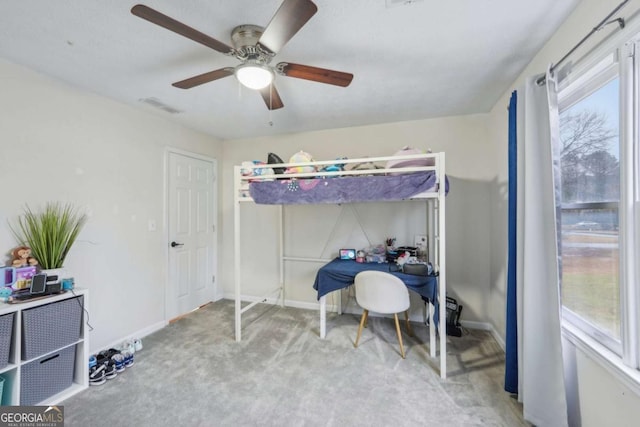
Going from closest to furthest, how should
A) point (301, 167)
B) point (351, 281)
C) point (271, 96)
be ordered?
point (271, 96)
point (301, 167)
point (351, 281)

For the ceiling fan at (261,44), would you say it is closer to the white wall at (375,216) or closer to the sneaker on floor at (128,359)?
the white wall at (375,216)

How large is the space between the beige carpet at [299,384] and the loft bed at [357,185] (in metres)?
0.22

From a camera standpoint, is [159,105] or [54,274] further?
[159,105]

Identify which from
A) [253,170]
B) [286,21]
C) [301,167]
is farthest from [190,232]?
[286,21]

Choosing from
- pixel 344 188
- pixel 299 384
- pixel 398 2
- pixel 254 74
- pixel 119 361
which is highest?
pixel 398 2

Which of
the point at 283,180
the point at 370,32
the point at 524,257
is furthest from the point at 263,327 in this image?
the point at 370,32

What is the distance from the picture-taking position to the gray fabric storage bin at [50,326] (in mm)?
1662

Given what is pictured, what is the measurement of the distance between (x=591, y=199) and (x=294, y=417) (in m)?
2.17

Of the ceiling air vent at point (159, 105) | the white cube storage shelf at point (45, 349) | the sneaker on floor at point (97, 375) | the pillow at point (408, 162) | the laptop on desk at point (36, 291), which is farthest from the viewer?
the ceiling air vent at point (159, 105)

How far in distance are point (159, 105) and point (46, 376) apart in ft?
7.86

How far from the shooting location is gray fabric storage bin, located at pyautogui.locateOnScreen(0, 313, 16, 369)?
1.57 m

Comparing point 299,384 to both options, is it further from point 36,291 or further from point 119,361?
point 36,291

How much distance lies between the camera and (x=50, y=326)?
177 cm

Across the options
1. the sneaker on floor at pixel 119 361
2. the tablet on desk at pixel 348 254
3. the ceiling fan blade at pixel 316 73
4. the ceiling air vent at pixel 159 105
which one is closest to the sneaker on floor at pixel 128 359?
the sneaker on floor at pixel 119 361
